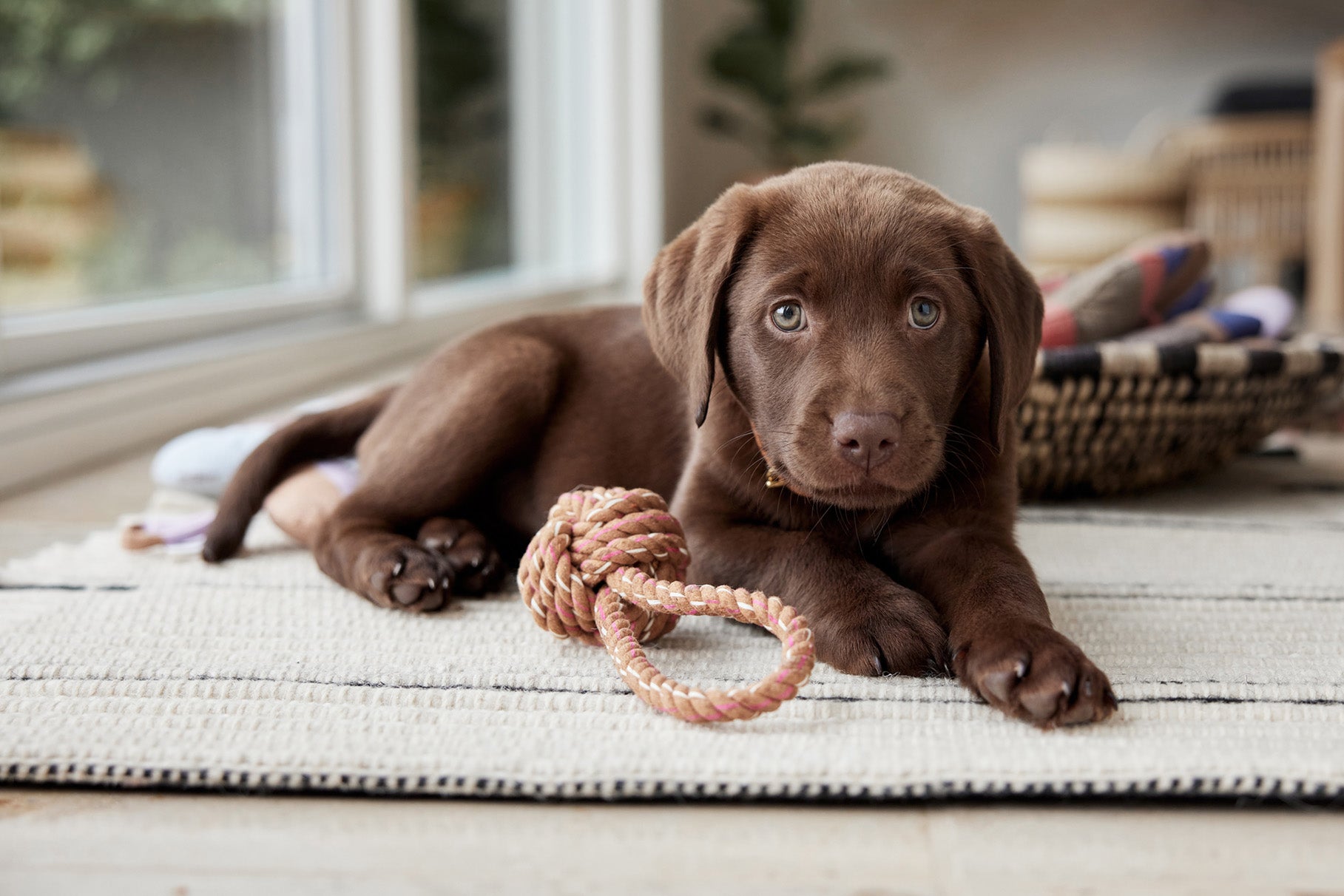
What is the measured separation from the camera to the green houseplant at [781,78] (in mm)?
9148

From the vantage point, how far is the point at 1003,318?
63.4 inches

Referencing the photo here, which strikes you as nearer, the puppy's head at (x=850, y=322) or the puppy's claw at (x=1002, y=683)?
the puppy's claw at (x=1002, y=683)

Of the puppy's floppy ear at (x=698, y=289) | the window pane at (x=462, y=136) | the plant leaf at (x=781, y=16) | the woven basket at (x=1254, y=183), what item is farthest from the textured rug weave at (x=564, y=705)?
the plant leaf at (x=781, y=16)

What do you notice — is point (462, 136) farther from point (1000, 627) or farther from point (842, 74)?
point (1000, 627)

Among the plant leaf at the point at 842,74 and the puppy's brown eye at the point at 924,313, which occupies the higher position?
the plant leaf at the point at 842,74

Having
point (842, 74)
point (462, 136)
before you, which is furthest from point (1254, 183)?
point (462, 136)

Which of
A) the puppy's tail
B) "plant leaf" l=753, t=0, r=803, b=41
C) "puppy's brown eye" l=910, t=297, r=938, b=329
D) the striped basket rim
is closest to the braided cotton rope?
"puppy's brown eye" l=910, t=297, r=938, b=329

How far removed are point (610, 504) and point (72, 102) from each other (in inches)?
100

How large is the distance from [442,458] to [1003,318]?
902mm

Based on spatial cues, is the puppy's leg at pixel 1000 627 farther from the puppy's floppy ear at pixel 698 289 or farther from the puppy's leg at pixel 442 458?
the puppy's leg at pixel 442 458

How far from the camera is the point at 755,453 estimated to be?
5.74ft

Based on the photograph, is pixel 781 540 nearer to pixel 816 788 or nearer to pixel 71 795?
pixel 816 788

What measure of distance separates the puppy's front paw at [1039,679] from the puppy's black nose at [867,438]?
0.24 metres

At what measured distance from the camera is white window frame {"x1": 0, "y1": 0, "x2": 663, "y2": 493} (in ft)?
10.3
